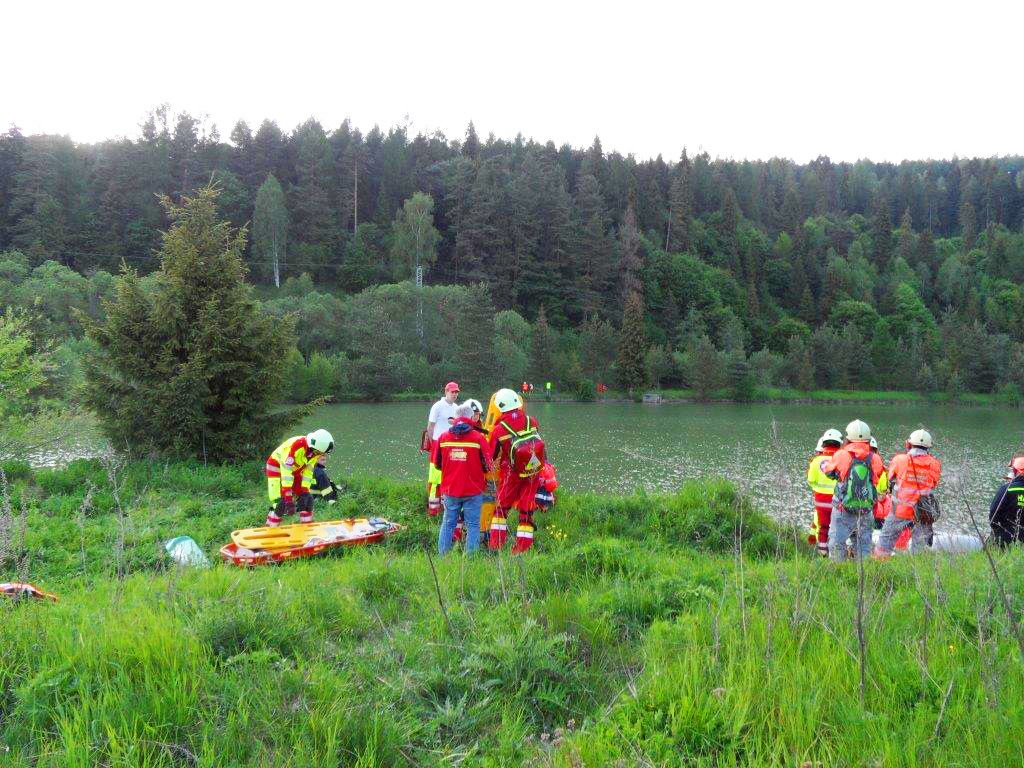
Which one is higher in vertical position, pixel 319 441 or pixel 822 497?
pixel 319 441

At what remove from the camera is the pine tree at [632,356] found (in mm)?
70812

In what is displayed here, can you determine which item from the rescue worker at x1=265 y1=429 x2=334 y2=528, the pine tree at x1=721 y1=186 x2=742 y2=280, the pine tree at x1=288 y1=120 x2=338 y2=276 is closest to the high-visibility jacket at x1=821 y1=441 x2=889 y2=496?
the rescue worker at x1=265 y1=429 x2=334 y2=528

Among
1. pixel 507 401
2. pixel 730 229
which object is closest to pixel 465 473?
pixel 507 401

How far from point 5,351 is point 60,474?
5.14m

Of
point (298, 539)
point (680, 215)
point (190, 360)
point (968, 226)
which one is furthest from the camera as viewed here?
point (968, 226)

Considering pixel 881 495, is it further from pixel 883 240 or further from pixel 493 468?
pixel 883 240

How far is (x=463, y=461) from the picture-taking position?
24.3 ft

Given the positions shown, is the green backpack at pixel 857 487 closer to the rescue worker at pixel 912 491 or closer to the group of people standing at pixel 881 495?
the group of people standing at pixel 881 495

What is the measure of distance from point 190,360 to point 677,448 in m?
20.4

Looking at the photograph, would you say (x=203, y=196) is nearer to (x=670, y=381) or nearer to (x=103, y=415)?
(x=103, y=415)

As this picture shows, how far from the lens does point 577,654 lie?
3.78 metres

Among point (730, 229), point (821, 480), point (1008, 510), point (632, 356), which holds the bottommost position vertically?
point (632, 356)

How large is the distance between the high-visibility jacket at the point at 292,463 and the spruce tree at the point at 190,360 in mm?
5021

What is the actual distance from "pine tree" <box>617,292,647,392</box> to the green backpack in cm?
6305
